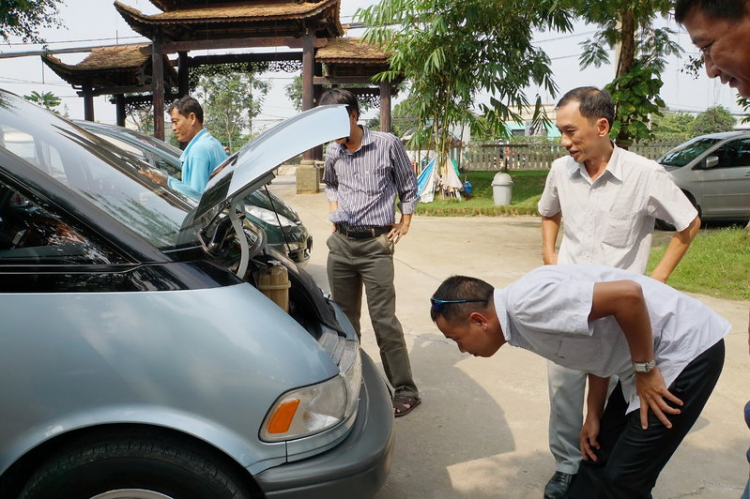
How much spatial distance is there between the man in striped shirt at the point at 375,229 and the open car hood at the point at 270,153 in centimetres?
111

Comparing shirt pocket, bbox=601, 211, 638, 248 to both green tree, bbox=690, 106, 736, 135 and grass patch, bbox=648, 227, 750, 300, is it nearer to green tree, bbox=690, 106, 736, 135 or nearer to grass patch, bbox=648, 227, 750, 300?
grass patch, bbox=648, 227, 750, 300

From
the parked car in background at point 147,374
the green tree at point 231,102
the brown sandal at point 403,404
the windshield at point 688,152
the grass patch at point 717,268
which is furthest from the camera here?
the green tree at point 231,102

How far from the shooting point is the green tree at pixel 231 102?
1324 inches

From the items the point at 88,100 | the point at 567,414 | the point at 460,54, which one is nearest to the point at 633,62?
the point at 460,54

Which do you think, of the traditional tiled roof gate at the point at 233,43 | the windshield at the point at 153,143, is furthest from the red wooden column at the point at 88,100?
the windshield at the point at 153,143

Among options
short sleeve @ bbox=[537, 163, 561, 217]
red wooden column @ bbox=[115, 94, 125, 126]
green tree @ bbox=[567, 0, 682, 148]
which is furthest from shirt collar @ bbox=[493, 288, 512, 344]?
red wooden column @ bbox=[115, 94, 125, 126]

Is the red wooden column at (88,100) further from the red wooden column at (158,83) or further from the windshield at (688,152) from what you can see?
the windshield at (688,152)

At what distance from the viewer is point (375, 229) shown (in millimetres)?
3584

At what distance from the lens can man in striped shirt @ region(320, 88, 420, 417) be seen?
3572 mm

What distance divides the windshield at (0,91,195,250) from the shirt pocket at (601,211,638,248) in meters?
1.68

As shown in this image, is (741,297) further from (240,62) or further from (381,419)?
(240,62)

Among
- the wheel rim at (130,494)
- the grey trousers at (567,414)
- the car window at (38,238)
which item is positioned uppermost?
the car window at (38,238)

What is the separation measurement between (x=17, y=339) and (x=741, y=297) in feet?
20.7

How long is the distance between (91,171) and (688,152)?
1041 cm
